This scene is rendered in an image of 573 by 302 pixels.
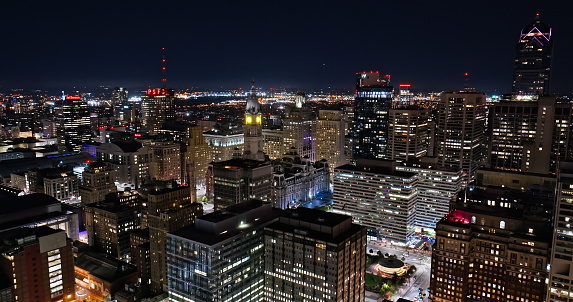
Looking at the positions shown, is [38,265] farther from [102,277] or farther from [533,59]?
[533,59]

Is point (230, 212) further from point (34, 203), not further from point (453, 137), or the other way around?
point (453, 137)

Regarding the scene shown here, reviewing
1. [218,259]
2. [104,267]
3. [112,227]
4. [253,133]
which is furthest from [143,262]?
[253,133]

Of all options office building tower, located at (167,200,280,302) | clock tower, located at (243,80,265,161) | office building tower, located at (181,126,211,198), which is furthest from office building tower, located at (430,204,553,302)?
office building tower, located at (181,126,211,198)

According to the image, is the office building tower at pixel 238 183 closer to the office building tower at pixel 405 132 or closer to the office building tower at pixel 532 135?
the office building tower at pixel 405 132

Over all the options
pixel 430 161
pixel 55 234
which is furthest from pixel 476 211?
pixel 55 234

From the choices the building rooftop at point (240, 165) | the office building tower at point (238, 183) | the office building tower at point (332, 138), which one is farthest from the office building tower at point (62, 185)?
the office building tower at point (332, 138)

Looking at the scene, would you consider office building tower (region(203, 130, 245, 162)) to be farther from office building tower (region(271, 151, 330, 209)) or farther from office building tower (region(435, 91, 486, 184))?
office building tower (region(435, 91, 486, 184))
